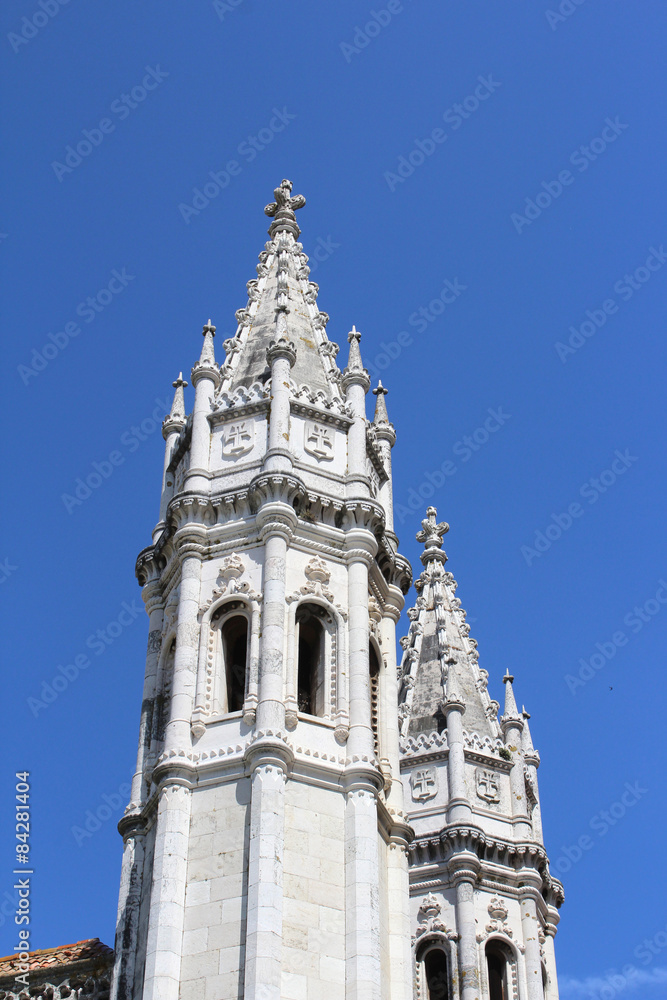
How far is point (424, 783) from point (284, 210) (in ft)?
46.7

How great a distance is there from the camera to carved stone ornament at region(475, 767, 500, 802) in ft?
128

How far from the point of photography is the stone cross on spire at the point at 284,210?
3775 centimetres

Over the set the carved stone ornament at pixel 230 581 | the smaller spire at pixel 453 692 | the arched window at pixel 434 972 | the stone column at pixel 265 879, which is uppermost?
the smaller spire at pixel 453 692

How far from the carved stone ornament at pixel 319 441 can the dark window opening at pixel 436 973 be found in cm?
1319

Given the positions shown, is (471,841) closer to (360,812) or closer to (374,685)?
(374,685)

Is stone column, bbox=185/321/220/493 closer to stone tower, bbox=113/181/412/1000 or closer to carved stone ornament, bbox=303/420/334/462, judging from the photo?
stone tower, bbox=113/181/412/1000

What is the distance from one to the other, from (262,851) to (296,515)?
6.65 m

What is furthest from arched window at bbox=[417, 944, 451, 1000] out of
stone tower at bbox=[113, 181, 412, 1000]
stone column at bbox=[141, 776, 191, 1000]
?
stone column at bbox=[141, 776, 191, 1000]

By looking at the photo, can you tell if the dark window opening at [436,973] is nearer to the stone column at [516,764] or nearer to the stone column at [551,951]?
the stone column at [551,951]

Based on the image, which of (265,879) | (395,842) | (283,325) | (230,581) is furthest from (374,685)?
(283,325)

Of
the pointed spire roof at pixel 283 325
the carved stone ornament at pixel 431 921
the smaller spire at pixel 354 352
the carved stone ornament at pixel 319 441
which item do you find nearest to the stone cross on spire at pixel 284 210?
the pointed spire roof at pixel 283 325

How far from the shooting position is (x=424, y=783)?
38.8 metres

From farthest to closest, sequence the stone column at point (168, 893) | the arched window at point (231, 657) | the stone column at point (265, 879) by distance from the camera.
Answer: the arched window at point (231, 657) < the stone column at point (168, 893) < the stone column at point (265, 879)

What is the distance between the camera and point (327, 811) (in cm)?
2491
